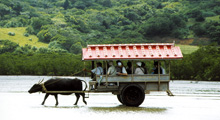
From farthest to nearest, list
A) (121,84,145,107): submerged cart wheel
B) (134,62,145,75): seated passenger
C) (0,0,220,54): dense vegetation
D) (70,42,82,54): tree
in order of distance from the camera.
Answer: (0,0,220,54): dense vegetation, (70,42,82,54): tree, (134,62,145,75): seated passenger, (121,84,145,107): submerged cart wheel

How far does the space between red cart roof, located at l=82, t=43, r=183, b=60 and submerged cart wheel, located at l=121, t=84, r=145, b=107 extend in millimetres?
1255

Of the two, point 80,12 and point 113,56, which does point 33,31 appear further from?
point 113,56

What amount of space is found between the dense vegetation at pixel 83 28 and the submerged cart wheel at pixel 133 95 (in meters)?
75.0

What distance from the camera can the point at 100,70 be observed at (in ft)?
65.9

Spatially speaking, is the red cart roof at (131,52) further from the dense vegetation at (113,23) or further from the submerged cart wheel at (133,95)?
the dense vegetation at (113,23)

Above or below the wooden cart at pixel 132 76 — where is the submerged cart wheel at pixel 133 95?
below

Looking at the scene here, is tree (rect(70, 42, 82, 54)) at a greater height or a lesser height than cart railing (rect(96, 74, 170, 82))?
greater

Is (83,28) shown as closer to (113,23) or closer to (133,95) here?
(113,23)

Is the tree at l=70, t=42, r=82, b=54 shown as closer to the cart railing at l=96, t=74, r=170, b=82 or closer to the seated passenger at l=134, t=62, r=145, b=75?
the seated passenger at l=134, t=62, r=145, b=75

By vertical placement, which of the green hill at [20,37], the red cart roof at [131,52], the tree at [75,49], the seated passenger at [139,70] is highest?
the green hill at [20,37]

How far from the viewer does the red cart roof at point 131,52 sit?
19797 millimetres

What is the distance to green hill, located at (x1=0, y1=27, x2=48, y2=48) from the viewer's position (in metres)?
146

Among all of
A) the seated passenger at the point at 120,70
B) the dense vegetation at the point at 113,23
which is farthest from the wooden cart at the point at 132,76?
the dense vegetation at the point at 113,23

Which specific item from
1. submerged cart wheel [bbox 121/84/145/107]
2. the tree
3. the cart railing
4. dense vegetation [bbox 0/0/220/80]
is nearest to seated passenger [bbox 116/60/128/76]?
the cart railing
